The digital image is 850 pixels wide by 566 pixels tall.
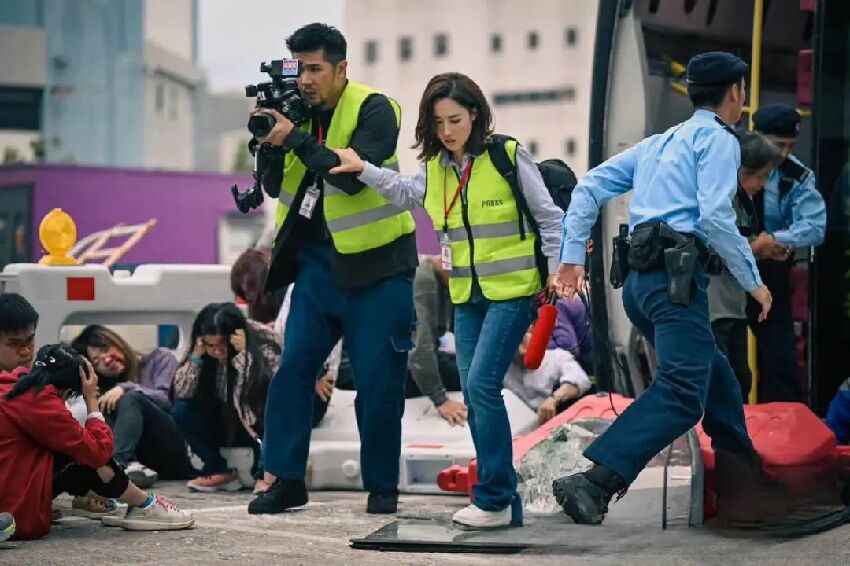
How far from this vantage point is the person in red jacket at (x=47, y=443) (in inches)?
227

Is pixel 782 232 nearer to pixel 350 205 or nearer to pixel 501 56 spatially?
pixel 350 205

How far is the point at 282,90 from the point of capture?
612 cm

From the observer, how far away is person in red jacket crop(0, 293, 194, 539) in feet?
18.9

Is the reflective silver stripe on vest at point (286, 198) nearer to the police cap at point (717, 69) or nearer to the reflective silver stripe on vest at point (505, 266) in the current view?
the reflective silver stripe on vest at point (505, 266)

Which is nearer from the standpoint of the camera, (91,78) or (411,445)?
(411,445)

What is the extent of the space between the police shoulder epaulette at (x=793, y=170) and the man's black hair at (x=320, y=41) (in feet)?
6.00

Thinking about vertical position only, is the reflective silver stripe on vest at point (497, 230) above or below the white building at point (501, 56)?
below

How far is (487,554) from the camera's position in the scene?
525 centimetres

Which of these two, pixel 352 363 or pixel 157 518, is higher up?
pixel 352 363

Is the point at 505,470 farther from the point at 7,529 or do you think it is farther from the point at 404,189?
the point at 7,529

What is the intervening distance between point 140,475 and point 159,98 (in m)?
42.9

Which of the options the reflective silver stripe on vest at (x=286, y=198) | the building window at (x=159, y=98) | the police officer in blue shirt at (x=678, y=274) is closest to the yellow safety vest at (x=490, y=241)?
the police officer in blue shirt at (x=678, y=274)

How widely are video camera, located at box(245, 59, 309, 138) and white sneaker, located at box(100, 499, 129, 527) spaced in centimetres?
140

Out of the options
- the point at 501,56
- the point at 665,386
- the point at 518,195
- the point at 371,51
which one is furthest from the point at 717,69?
the point at 371,51
